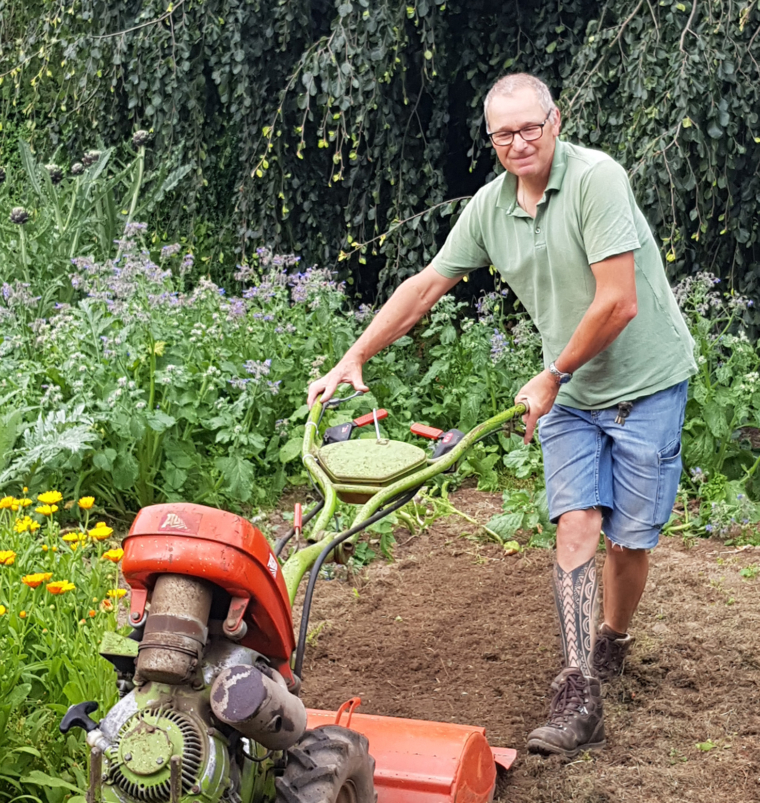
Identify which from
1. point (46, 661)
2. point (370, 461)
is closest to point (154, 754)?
point (370, 461)

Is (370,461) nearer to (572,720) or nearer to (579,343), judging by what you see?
(579,343)

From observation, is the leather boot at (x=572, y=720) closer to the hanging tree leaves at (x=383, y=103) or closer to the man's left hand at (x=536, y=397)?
the man's left hand at (x=536, y=397)

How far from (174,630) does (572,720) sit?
1.43 meters

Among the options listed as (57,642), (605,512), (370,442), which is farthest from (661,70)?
(57,642)

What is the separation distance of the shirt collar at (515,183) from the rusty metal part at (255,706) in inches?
58.5

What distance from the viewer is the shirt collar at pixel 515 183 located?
262cm

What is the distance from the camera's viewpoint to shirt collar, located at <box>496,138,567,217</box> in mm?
2623

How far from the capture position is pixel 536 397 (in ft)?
8.27

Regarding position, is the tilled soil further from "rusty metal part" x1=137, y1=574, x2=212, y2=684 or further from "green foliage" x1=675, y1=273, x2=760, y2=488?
"rusty metal part" x1=137, y1=574, x2=212, y2=684

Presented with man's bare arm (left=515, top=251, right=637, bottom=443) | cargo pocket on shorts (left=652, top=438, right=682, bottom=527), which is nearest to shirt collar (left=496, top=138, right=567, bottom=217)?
man's bare arm (left=515, top=251, right=637, bottom=443)

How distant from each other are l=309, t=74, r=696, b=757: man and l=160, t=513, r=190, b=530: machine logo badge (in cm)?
92

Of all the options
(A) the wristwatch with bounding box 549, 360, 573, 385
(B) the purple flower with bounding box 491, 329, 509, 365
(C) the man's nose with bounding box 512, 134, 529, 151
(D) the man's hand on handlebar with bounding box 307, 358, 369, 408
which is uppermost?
(C) the man's nose with bounding box 512, 134, 529, 151

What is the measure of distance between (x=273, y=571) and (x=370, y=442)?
704 mm

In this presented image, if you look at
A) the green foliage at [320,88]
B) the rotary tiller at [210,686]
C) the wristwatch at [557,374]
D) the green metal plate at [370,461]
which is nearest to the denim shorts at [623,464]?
the wristwatch at [557,374]
